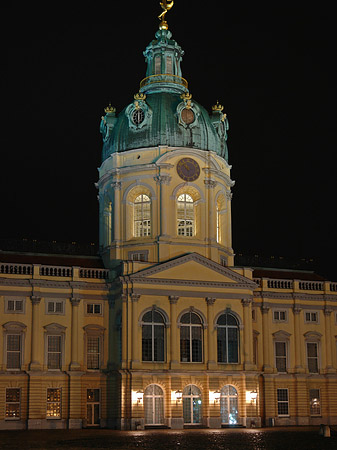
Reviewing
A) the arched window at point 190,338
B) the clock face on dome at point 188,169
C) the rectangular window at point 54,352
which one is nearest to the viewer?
the rectangular window at point 54,352

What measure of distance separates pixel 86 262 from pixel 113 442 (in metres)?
23.6

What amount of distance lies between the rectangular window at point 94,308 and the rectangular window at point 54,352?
3.01 m

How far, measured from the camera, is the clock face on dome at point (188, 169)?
2522 inches

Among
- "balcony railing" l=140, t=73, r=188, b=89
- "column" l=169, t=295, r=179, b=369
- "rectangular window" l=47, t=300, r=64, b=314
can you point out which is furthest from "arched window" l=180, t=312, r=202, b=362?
"balcony railing" l=140, t=73, r=188, b=89

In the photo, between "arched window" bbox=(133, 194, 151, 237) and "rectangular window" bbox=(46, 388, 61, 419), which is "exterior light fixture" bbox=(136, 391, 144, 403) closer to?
"rectangular window" bbox=(46, 388, 61, 419)

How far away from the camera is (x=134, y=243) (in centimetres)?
6359

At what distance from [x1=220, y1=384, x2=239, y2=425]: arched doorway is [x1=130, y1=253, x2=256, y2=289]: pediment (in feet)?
24.5

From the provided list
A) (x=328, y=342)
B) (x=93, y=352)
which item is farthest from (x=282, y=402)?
(x=93, y=352)

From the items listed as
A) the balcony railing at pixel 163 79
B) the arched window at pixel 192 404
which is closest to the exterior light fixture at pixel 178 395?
the arched window at pixel 192 404

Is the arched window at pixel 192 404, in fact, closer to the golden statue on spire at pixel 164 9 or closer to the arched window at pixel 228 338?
the arched window at pixel 228 338

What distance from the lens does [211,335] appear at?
60031 mm

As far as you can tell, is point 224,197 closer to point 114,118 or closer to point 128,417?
point 114,118

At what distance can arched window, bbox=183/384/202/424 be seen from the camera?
193 feet

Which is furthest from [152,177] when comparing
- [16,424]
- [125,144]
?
[16,424]
